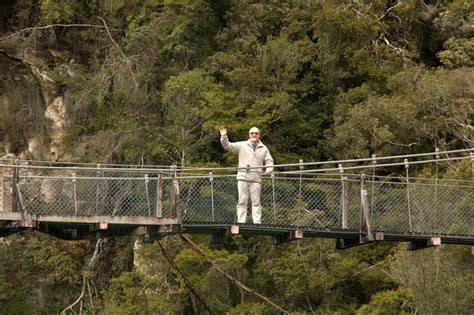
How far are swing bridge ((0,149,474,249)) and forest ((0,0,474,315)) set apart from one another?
4315 millimetres

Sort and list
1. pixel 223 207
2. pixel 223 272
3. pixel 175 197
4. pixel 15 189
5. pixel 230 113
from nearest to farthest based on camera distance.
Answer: pixel 15 189, pixel 175 197, pixel 223 207, pixel 223 272, pixel 230 113

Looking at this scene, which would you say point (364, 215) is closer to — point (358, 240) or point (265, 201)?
point (358, 240)

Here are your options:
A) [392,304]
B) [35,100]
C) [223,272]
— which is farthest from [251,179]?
[35,100]

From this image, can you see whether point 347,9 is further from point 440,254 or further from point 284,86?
point 440,254

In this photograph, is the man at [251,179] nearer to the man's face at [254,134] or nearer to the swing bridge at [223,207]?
the man's face at [254,134]

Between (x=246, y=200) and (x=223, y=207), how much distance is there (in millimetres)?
301

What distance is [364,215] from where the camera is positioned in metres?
15.6

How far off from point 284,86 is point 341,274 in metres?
3.82

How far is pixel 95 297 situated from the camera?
25.5m

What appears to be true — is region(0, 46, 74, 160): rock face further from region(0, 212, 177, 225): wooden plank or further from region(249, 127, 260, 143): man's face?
region(249, 127, 260, 143): man's face

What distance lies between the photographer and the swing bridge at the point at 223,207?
1512 centimetres

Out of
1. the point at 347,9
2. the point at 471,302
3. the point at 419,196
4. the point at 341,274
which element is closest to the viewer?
the point at 419,196

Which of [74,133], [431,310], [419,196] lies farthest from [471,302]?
[74,133]

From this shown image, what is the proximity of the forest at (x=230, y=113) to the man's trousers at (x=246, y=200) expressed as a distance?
5.78 m
